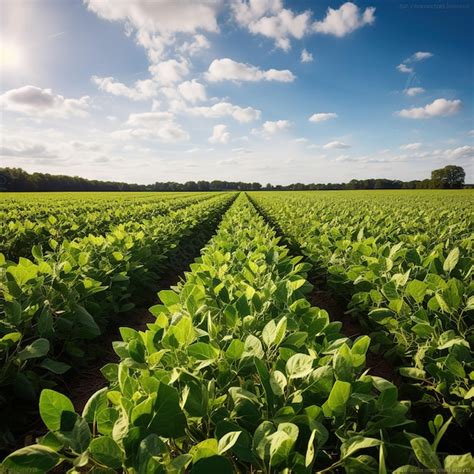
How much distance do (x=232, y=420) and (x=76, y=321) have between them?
2.27 metres

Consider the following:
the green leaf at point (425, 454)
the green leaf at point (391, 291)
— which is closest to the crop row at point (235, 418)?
the green leaf at point (425, 454)

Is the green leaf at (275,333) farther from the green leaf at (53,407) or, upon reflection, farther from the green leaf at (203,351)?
the green leaf at (53,407)

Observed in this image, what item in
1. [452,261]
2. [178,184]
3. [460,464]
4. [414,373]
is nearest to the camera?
[460,464]

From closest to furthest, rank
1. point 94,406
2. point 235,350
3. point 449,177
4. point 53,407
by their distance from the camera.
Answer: point 53,407 < point 94,406 < point 235,350 < point 449,177

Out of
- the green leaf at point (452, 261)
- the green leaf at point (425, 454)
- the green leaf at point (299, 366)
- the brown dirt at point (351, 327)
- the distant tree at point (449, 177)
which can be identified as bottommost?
the brown dirt at point (351, 327)

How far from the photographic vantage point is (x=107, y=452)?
0.89 meters

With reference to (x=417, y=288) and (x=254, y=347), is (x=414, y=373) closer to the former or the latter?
(x=417, y=288)

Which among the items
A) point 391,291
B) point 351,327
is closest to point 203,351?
point 391,291

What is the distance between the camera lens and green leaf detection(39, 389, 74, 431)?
0.98 m

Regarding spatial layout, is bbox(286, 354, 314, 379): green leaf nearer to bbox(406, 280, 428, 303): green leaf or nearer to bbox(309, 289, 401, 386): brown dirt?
bbox(406, 280, 428, 303): green leaf

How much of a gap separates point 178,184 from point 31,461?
11481 centimetres

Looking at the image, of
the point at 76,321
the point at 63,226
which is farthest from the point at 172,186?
the point at 76,321

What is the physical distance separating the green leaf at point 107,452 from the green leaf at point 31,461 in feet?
0.36

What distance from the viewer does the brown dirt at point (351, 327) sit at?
146 inches
